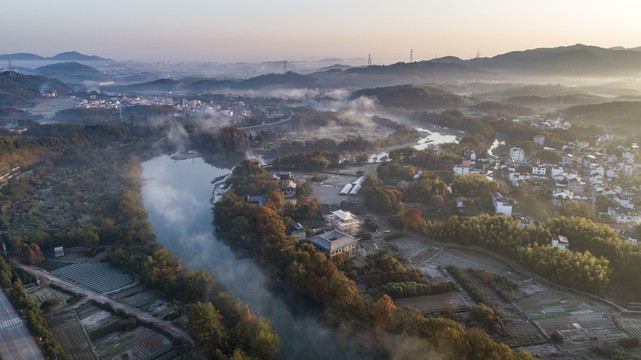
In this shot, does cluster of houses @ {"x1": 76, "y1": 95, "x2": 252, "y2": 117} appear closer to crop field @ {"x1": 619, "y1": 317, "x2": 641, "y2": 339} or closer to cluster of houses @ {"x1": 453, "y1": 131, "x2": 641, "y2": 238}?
cluster of houses @ {"x1": 453, "y1": 131, "x2": 641, "y2": 238}

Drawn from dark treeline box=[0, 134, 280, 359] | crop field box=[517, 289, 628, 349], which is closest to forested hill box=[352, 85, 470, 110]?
dark treeline box=[0, 134, 280, 359]

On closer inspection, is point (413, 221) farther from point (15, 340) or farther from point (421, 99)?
point (421, 99)

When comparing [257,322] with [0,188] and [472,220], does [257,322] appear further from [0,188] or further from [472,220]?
[0,188]

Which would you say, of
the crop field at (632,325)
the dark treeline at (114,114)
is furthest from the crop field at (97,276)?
the dark treeline at (114,114)

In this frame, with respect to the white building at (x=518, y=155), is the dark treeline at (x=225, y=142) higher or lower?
higher

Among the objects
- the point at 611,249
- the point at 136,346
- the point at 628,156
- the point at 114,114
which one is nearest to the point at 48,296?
the point at 136,346

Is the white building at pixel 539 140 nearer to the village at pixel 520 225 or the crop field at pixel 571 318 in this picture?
the village at pixel 520 225
